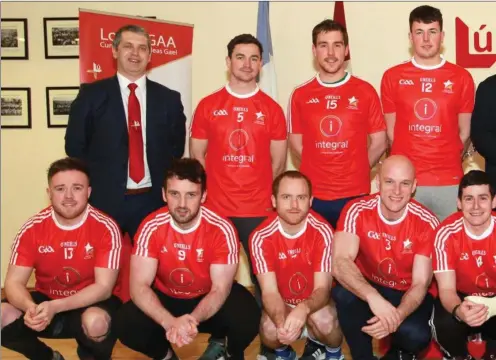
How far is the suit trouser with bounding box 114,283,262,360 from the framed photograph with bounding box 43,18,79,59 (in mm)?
3135

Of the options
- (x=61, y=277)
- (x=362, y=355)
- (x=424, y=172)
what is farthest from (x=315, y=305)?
(x=61, y=277)

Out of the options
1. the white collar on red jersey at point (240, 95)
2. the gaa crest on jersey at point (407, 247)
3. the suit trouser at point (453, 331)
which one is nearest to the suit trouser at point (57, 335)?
the white collar on red jersey at point (240, 95)

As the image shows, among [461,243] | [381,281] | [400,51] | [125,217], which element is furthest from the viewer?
[400,51]

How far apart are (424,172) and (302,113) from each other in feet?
2.88

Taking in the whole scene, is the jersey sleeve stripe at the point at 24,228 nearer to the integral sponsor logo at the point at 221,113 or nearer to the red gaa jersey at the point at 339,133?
the integral sponsor logo at the point at 221,113

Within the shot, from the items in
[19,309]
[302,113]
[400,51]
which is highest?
[400,51]

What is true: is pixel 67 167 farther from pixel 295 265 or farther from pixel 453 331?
pixel 453 331

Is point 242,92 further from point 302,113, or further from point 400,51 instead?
point 400,51

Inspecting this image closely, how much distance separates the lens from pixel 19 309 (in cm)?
380

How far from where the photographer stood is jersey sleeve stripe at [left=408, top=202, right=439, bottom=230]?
3.90m

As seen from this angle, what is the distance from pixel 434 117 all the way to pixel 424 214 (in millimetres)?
683

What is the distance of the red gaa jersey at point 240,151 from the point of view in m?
4.40

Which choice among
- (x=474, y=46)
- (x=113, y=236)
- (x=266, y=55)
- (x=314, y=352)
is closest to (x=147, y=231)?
(x=113, y=236)

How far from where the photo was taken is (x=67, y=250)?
391 cm
